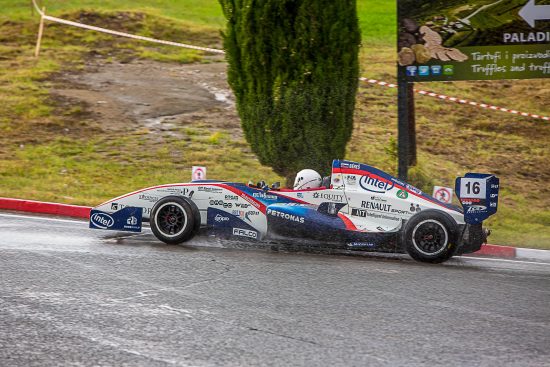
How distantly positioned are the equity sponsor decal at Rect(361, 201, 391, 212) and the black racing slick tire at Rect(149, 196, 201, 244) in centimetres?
201

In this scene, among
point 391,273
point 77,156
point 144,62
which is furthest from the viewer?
point 144,62

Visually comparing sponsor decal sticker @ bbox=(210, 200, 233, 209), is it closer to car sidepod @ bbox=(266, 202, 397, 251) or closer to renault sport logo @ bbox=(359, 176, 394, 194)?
car sidepod @ bbox=(266, 202, 397, 251)

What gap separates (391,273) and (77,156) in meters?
10.3

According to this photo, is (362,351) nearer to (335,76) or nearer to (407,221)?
(407,221)

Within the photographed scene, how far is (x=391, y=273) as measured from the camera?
9797 mm

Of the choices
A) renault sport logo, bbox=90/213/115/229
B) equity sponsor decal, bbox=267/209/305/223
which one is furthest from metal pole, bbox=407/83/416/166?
renault sport logo, bbox=90/213/115/229

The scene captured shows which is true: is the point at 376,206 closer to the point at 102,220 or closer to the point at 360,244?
the point at 360,244

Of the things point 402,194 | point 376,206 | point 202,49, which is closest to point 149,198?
point 376,206

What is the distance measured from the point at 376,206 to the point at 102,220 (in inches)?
134

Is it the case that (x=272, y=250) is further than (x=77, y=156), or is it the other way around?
(x=77, y=156)

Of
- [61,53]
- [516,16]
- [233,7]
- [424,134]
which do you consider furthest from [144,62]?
[516,16]

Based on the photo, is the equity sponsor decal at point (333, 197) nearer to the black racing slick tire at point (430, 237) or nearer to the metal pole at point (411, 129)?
the black racing slick tire at point (430, 237)

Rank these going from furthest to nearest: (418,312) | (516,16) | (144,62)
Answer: (144,62) < (516,16) < (418,312)

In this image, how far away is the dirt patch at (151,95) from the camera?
20.5 meters
